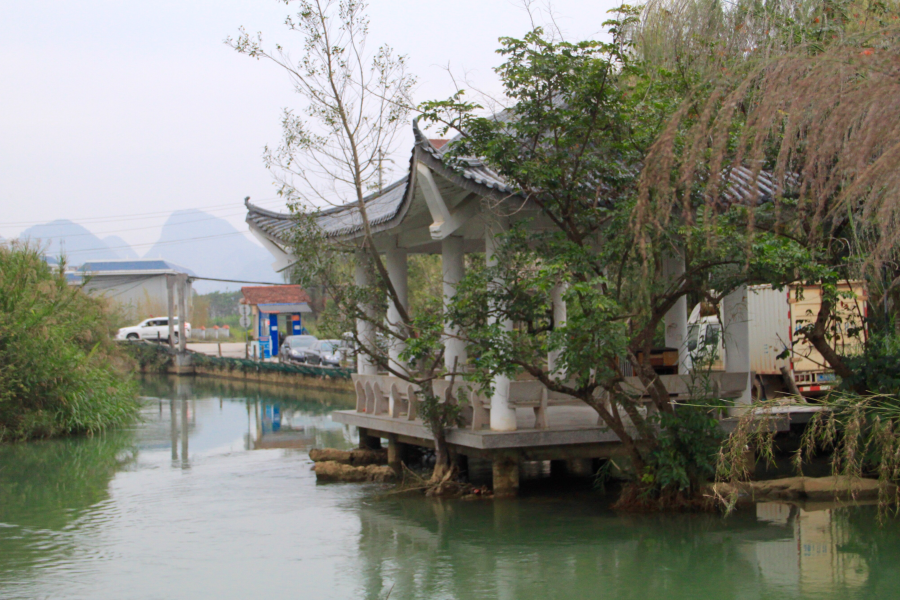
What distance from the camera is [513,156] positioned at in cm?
839

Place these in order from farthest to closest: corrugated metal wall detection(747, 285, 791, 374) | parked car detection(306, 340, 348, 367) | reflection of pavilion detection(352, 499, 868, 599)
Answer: parked car detection(306, 340, 348, 367) → corrugated metal wall detection(747, 285, 791, 374) → reflection of pavilion detection(352, 499, 868, 599)

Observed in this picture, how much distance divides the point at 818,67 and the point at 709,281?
3769 mm

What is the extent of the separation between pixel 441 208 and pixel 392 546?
3377mm

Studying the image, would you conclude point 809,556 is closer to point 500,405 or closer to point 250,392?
point 500,405

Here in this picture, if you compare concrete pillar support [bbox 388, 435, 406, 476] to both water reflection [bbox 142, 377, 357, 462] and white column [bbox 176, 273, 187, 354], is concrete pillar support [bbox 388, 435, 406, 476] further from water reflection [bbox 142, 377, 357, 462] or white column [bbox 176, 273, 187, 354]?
white column [bbox 176, 273, 187, 354]

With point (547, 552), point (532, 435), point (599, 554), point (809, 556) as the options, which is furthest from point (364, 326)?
point (809, 556)

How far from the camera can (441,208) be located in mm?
9344

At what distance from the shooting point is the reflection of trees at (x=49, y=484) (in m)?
8.93

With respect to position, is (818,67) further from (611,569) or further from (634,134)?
(611,569)

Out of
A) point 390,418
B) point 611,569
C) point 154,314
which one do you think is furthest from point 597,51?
point 154,314

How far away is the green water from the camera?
Result: 265 inches

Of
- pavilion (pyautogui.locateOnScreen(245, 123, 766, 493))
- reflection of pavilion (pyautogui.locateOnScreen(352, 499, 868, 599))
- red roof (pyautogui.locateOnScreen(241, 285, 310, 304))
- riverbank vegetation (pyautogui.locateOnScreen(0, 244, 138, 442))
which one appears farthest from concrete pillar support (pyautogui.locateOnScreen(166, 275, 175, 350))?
reflection of pavilion (pyautogui.locateOnScreen(352, 499, 868, 599))

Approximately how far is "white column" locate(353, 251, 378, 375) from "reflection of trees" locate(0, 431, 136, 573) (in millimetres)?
3688

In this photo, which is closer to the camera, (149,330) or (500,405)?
(500,405)
